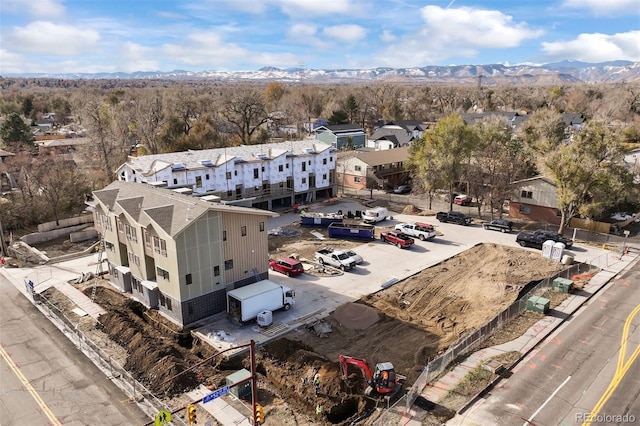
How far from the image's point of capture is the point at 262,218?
30.6 m

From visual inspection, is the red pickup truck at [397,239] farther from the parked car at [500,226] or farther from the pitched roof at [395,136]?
the pitched roof at [395,136]

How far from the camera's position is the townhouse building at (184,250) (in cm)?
2705

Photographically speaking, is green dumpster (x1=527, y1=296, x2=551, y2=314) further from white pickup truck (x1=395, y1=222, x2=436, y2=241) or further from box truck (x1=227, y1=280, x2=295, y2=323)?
white pickup truck (x1=395, y1=222, x2=436, y2=241)

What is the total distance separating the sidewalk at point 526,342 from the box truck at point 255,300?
38.3 feet

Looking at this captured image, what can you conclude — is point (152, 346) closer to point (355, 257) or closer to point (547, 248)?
point (355, 257)

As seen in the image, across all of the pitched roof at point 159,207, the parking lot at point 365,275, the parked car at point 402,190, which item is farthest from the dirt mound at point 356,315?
the parked car at point 402,190

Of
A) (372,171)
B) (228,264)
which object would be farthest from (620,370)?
(372,171)

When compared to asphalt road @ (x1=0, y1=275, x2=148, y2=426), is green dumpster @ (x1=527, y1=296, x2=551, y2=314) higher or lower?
higher

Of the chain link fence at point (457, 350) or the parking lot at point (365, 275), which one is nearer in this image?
the chain link fence at point (457, 350)

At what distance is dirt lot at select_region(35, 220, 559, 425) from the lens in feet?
69.2

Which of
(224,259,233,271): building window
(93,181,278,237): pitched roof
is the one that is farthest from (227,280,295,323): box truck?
(93,181,278,237): pitched roof

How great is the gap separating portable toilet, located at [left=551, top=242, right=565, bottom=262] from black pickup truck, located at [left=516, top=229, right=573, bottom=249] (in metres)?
3.26

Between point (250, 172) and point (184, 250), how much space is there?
2734 cm

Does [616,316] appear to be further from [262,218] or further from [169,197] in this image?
[169,197]
